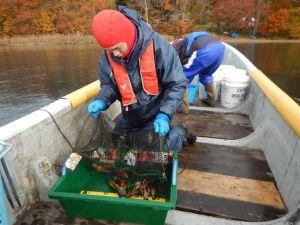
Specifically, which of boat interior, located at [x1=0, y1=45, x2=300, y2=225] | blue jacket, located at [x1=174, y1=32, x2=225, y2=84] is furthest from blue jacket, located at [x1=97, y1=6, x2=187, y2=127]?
blue jacket, located at [x1=174, y1=32, x2=225, y2=84]

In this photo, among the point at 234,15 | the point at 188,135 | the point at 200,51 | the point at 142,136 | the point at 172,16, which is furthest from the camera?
the point at 234,15

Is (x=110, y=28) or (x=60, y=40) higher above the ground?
(x=110, y=28)

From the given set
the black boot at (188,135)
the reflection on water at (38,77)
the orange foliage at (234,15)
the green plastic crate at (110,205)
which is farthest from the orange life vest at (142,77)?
the orange foliage at (234,15)

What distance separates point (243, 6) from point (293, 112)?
41.6m

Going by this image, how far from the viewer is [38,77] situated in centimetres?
1688

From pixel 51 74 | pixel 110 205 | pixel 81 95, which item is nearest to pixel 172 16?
pixel 51 74

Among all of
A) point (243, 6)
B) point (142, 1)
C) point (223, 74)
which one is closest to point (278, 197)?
point (223, 74)

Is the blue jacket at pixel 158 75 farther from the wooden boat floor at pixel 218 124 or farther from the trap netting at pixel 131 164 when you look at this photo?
the wooden boat floor at pixel 218 124

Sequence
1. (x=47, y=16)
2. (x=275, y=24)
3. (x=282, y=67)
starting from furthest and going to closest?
(x=47, y=16) → (x=275, y=24) → (x=282, y=67)

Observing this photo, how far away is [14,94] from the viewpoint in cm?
1372

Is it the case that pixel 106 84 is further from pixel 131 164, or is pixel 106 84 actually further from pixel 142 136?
pixel 131 164

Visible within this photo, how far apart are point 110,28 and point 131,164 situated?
1327mm

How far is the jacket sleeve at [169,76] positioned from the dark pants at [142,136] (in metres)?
0.41

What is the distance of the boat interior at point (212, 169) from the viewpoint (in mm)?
2430
